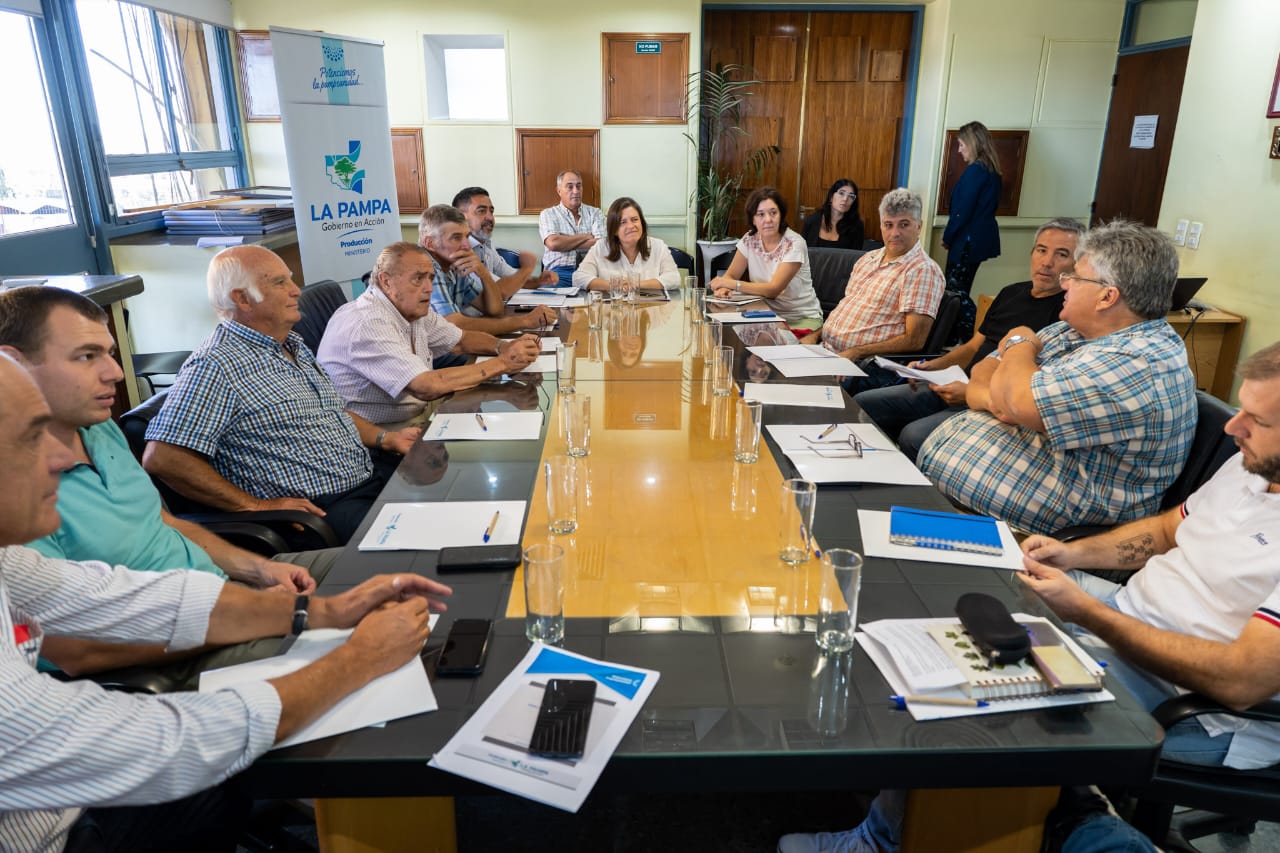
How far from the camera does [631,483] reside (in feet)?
5.89

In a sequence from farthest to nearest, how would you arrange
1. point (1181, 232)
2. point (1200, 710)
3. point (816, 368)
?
point (1181, 232) → point (816, 368) → point (1200, 710)

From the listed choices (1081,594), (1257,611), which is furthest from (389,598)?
(1257,611)

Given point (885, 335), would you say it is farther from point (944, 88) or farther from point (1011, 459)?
point (944, 88)

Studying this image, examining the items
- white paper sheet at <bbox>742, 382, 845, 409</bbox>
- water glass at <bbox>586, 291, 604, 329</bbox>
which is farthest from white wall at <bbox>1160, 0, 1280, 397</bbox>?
water glass at <bbox>586, 291, 604, 329</bbox>

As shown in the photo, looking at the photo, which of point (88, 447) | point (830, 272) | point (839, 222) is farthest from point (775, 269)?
point (88, 447)

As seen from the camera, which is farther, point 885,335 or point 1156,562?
point 885,335

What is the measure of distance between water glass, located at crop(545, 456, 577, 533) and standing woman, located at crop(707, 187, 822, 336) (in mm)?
2730

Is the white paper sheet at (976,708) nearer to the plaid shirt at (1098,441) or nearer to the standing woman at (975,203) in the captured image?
the plaid shirt at (1098,441)

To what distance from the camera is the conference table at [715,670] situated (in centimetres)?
100

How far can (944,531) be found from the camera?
1506mm

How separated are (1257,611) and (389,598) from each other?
4.42 ft

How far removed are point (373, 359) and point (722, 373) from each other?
111cm

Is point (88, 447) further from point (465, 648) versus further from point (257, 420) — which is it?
point (465, 648)

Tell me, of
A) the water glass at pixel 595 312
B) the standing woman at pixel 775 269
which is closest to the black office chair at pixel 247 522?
the water glass at pixel 595 312
